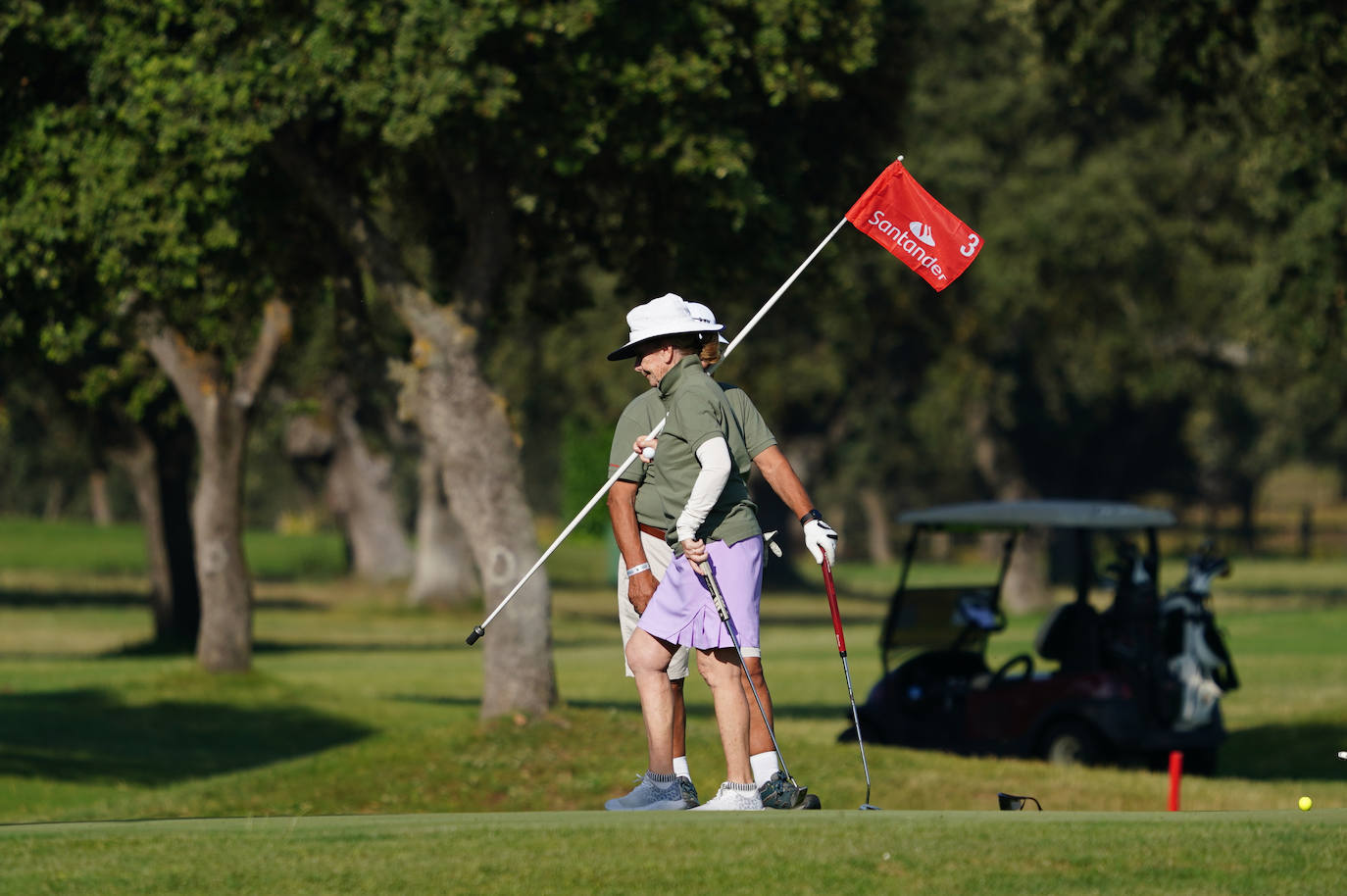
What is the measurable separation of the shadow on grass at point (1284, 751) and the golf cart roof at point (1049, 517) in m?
2.84

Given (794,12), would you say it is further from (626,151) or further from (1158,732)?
(1158,732)

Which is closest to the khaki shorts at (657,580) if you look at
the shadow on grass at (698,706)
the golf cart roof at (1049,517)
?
the golf cart roof at (1049,517)

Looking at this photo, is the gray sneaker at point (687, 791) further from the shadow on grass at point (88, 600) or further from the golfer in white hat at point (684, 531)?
the shadow on grass at point (88, 600)

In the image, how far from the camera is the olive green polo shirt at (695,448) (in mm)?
7629

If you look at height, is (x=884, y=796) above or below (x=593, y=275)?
below

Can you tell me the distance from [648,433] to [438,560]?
35.4 meters

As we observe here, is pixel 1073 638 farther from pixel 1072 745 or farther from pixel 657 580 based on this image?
pixel 657 580

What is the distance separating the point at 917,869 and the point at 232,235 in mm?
9131

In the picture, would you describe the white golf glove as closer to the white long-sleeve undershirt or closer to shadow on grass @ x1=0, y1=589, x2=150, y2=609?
the white long-sleeve undershirt

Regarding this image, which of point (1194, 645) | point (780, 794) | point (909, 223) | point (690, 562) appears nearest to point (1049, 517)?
point (1194, 645)

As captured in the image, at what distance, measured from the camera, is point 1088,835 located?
279 inches

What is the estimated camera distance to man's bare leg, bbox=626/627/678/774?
792 cm

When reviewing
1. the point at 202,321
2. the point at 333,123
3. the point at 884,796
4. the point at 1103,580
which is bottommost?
the point at 884,796

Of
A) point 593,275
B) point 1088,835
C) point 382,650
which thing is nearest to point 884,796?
point 1088,835
